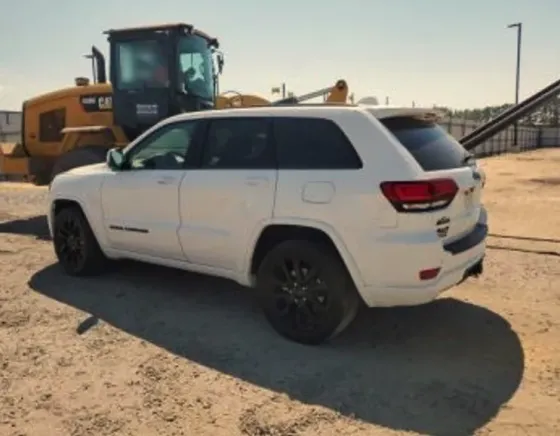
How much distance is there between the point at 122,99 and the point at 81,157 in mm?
1220

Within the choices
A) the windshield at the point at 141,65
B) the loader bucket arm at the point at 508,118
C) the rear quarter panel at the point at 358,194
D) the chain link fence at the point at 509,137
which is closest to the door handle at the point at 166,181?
the rear quarter panel at the point at 358,194

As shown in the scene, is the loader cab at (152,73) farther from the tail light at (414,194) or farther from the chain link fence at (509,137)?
the chain link fence at (509,137)

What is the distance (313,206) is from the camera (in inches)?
175

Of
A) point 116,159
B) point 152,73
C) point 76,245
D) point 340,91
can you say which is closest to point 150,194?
point 116,159

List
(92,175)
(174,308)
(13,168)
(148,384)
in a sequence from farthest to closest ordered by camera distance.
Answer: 1. (13,168)
2. (92,175)
3. (174,308)
4. (148,384)

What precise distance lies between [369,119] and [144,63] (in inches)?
249

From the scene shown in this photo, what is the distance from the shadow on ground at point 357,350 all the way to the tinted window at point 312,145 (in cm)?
148

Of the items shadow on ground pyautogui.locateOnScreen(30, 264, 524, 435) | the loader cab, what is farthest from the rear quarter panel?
the loader cab

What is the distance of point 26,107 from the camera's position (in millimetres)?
11500

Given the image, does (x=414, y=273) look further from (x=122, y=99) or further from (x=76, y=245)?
(x=122, y=99)

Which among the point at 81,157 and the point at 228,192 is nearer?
the point at 228,192

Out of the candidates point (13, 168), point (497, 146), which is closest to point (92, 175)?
point (13, 168)

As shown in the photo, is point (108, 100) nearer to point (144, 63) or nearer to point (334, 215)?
point (144, 63)

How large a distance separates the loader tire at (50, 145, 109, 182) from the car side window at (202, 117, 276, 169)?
4.91 m
